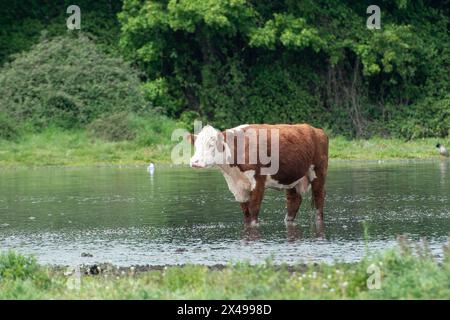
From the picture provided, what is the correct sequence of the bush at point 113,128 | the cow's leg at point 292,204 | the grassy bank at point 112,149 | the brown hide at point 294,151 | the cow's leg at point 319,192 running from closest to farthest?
1. the brown hide at point 294,151
2. the cow's leg at point 292,204
3. the cow's leg at point 319,192
4. the grassy bank at point 112,149
5. the bush at point 113,128

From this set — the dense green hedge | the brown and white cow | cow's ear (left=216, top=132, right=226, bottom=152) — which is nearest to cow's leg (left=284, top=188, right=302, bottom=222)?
the brown and white cow

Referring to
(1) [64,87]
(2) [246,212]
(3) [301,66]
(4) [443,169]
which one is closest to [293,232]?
(2) [246,212]

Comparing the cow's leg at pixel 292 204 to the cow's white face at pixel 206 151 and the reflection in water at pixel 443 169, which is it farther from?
the reflection in water at pixel 443 169

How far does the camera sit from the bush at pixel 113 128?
118ft

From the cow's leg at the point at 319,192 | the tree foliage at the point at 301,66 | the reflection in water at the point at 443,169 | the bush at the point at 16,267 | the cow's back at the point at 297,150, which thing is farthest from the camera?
the tree foliage at the point at 301,66

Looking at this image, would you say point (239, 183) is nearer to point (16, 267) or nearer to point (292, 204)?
point (292, 204)

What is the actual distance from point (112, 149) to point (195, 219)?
1619 cm

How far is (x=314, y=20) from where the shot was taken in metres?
40.4

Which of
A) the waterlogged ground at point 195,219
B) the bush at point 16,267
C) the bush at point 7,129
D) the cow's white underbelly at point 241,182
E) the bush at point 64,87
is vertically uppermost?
the bush at point 64,87

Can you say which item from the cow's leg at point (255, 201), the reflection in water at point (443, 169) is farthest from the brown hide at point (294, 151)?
the reflection in water at point (443, 169)

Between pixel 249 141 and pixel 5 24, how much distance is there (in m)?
25.5
